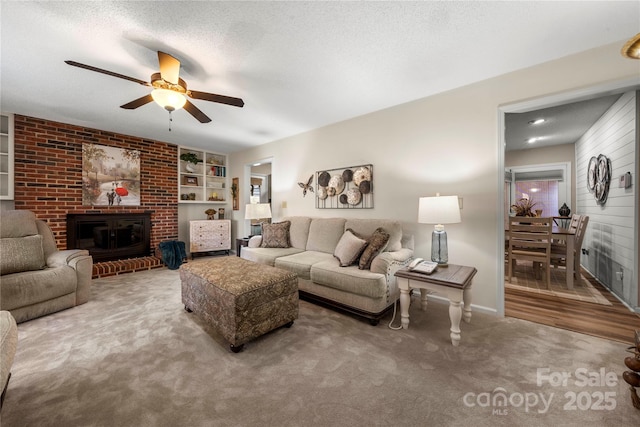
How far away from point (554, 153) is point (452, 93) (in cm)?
449

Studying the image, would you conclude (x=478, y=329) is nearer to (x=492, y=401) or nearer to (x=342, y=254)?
(x=492, y=401)

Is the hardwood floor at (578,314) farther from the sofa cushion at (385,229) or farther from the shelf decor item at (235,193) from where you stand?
Answer: the shelf decor item at (235,193)

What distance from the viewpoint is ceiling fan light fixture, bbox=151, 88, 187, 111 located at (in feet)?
6.92

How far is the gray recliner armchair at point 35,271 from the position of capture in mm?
2324

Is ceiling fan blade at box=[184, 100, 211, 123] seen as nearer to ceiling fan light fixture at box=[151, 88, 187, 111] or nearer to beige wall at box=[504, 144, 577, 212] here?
ceiling fan light fixture at box=[151, 88, 187, 111]

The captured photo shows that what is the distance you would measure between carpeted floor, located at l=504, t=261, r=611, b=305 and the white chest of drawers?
17.9 feet

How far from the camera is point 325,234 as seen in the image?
3.53 m

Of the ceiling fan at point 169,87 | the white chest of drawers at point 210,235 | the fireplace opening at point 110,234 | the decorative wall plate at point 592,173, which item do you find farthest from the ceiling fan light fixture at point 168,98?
the decorative wall plate at point 592,173

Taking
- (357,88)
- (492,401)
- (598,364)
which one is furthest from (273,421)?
(357,88)

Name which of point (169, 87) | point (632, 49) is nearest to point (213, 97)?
point (169, 87)

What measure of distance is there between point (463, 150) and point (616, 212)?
88.6 inches

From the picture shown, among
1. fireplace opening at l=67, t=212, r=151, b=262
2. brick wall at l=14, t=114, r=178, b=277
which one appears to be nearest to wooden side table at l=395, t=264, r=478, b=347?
brick wall at l=14, t=114, r=178, b=277

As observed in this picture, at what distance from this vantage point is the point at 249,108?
3.34 m

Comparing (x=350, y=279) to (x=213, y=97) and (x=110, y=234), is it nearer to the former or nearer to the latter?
(x=213, y=97)
